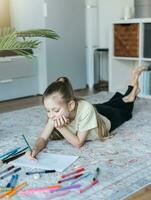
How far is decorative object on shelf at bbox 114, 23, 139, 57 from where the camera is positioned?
3674mm

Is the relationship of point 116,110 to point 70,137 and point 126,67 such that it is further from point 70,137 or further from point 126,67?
point 126,67

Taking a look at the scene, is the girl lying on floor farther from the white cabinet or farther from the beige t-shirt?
the white cabinet

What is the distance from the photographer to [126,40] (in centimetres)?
377

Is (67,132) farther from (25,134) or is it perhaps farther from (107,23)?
(107,23)

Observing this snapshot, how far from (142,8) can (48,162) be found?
2.43 m

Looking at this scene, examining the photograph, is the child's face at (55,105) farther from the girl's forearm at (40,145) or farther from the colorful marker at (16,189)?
the colorful marker at (16,189)

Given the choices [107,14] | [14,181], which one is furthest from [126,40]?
[14,181]

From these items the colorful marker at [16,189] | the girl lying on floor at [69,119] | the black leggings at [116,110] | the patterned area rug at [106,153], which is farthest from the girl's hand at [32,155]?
the black leggings at [116,110]

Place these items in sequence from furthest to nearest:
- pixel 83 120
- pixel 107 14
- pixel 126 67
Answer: pixel 107 14
pixel 126 67
pixel 83 120

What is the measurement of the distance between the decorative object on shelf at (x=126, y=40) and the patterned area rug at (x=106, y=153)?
2.97 ft

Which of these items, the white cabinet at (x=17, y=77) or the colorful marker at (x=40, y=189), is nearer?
the colorful marker at (x=40, y=189)

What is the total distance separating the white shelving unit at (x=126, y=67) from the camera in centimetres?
362

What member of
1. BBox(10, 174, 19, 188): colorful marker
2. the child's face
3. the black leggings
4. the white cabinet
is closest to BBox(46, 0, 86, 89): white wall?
the white cabinet

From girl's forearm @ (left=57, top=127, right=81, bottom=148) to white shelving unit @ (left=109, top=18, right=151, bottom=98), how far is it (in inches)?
70.3
